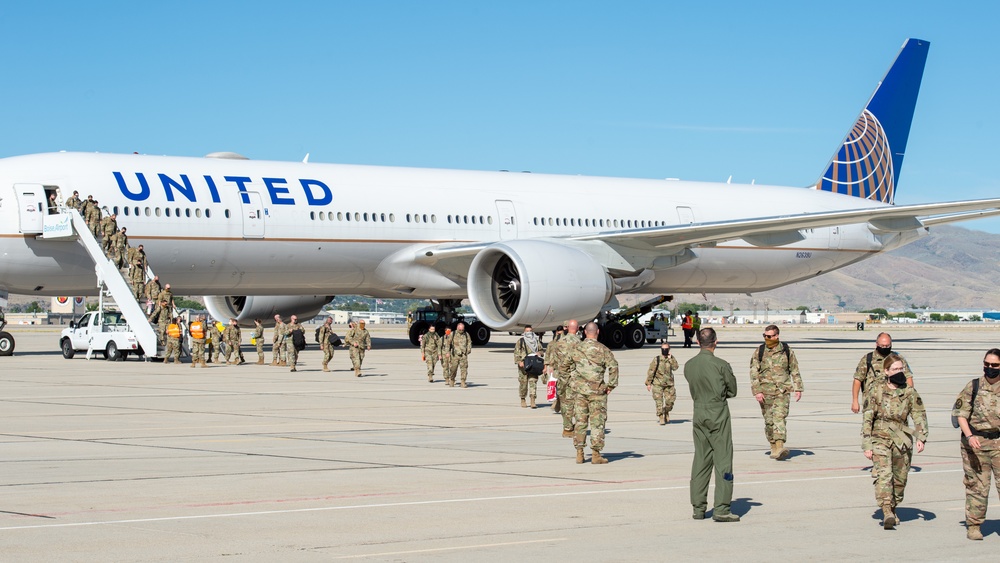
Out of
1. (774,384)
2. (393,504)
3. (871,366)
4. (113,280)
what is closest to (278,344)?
(113,280)

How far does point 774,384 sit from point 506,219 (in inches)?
838

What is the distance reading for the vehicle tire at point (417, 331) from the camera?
37.4 meters

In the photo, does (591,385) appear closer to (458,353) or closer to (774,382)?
(774,382)

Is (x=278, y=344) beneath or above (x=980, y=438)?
above

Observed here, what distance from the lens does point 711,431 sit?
31.7 feet

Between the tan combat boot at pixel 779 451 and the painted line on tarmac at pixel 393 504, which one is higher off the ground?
the tan combat boot at pixel 779 451

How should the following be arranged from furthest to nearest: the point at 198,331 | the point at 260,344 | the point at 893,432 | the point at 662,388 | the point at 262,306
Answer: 1. the point at 262,306
2. the point at 260,344
3. the point at 198,331
4. the point at 662,388
5. the point at 893,432

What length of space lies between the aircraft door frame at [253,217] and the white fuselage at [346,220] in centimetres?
Result: 3

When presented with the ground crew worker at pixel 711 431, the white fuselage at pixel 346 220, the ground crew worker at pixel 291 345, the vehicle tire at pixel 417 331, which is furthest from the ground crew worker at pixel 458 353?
the vehicle tire at pixel 417 331

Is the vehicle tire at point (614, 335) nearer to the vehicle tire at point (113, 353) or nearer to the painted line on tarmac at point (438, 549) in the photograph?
the vehicle tire at point (113, 353)

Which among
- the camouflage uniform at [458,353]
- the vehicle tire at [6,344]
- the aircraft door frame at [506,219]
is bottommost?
the camouflage uniform at [458,353]

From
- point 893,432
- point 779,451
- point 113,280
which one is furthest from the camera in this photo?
point 113,280

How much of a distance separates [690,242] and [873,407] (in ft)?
77.1

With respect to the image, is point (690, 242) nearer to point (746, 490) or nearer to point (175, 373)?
point (175, 373)
